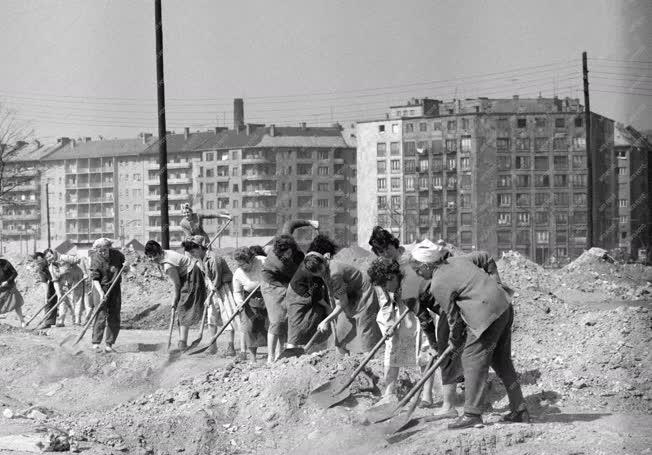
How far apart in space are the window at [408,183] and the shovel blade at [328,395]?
93925mm

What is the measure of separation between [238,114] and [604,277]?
82887 mm

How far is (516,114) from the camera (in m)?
97.2

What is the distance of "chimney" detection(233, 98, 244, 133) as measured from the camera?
4299 inches

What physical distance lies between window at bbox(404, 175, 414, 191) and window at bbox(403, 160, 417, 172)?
702mm

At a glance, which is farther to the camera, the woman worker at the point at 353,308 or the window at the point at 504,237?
the window at the point at 504,237

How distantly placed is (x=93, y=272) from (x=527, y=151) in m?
83.8

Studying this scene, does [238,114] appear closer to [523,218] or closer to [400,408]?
[523,218]

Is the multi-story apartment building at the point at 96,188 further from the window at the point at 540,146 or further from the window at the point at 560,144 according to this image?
the window at the point at 560,144

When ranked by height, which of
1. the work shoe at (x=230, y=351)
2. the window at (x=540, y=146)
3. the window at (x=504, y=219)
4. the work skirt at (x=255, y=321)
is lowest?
the window at (x=504, y=219)

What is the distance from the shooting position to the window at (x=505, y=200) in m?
98.1

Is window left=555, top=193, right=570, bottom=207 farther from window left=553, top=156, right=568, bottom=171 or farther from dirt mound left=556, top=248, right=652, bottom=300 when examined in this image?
dirt mound left=556, top=248, right=652, bottom=300

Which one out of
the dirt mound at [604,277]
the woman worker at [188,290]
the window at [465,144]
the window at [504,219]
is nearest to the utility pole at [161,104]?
the dirt mound at [604,277]

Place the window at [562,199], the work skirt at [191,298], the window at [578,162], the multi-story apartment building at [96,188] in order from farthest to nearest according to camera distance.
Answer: the multi-story apartment building at [96,188] < the window at [578,162] < the window at [562,199] < the work skirt at [191,298]

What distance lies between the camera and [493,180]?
100000mm
